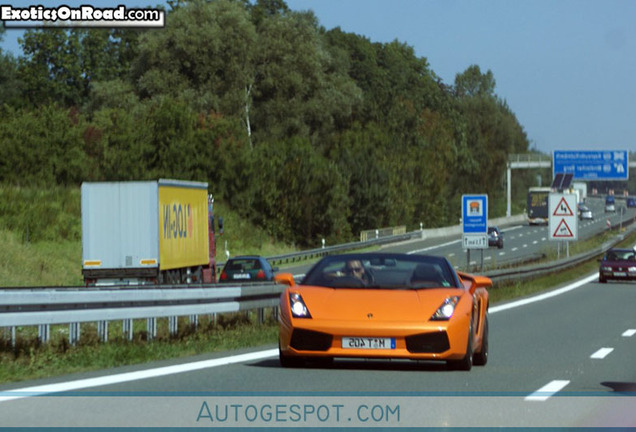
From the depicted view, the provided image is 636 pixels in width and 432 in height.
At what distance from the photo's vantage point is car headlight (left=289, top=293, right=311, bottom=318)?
39.0 ft

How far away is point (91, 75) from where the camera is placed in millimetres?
115688

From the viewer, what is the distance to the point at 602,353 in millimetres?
14992

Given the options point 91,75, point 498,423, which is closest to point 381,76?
point 91,75

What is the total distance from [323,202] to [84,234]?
5398cm

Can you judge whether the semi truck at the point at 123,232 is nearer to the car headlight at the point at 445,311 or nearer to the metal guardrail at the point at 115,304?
the metal guardrail at the point at 115,304

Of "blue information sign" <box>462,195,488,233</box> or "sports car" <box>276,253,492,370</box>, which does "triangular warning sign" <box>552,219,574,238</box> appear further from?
"sports car" <box>276,253,492,370</box>

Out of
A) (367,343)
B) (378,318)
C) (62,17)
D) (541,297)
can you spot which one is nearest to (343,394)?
(367,343)

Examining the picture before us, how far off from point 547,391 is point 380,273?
303 cm

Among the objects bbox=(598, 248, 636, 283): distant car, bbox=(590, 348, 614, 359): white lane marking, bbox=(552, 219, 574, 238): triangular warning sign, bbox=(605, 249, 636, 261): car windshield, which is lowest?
bbox=(598, 248, 636, 283): distant car

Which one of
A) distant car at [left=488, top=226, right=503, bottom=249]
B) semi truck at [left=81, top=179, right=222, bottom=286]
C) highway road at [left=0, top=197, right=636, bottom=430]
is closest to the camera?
highway road at [left=0, top=197, right=636, bottom=430]

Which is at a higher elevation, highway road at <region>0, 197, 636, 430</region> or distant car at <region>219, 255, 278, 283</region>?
highway road at <region>0, 197, 636, 430</region>

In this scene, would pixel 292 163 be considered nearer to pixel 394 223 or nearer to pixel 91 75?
pixel 394 223

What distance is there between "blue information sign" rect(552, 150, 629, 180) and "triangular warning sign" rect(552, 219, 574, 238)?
80.2 ft

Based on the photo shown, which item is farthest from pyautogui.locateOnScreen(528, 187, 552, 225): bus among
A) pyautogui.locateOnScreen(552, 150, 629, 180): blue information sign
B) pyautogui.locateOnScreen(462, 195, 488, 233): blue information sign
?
pyautogui.locateOnScreen(462, 195, 488, 233): blue information sign
